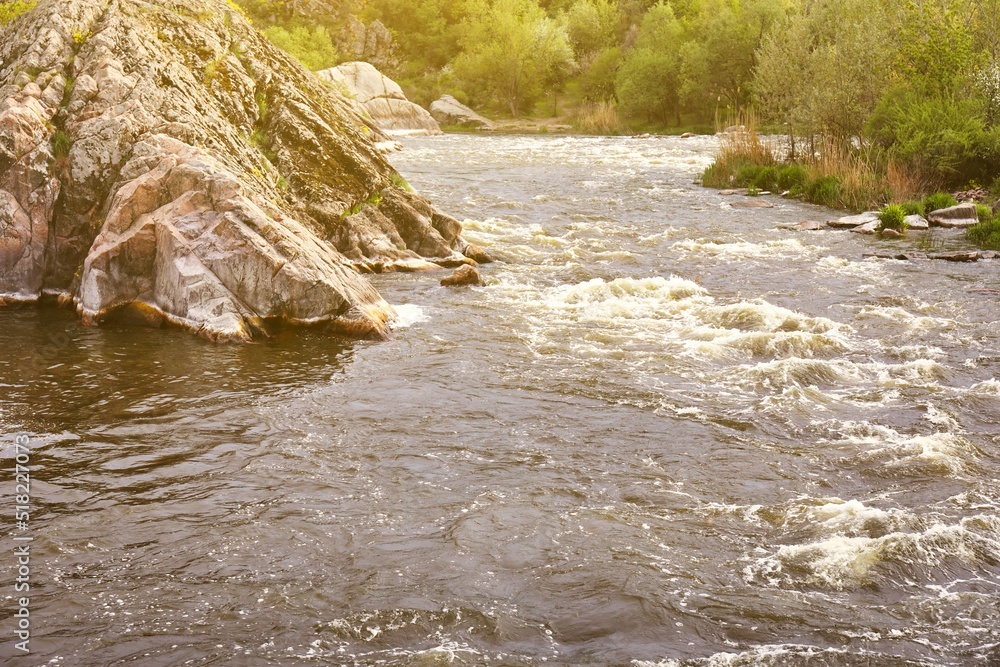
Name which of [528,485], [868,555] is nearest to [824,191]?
[528,485]

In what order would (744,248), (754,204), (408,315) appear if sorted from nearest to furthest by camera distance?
(408,315) < (744,248) < (754,204)

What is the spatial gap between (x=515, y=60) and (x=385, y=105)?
23.4 metres

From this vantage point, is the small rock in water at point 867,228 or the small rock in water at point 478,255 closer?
the small rock in water at point 478,255

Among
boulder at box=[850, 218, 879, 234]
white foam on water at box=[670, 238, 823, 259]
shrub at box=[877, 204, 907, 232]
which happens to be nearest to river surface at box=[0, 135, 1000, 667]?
white foam on water at box=[670, 238, 823, 259]

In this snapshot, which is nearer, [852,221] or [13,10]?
[13,10]

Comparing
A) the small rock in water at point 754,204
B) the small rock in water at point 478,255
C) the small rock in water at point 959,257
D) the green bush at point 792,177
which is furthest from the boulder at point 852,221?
the small rock in water at point 478,255

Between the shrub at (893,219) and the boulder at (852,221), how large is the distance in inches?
23.4

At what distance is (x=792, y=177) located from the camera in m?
33.6

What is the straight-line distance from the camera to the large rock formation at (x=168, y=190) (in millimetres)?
15398

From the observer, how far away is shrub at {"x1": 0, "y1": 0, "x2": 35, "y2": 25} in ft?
64.4

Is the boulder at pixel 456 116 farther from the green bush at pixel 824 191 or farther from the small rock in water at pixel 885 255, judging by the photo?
the small rock in water at pixel 885 255

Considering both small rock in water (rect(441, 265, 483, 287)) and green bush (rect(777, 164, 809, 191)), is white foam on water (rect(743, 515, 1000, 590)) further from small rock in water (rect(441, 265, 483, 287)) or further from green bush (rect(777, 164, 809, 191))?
green bush (rect(777, 164, 809, 191))

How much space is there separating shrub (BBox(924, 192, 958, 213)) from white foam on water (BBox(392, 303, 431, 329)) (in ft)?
60.2

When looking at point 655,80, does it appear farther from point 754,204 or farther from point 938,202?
point 938,202
